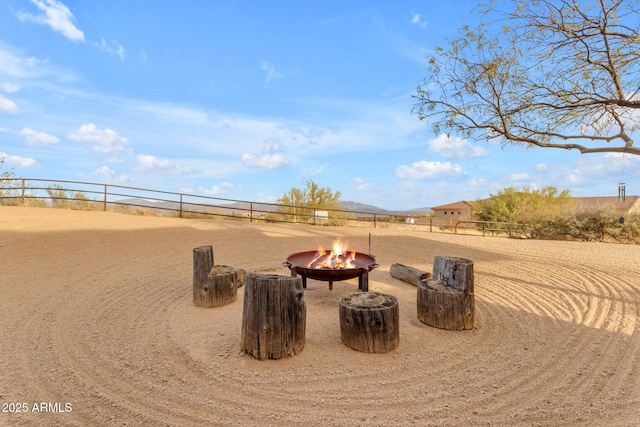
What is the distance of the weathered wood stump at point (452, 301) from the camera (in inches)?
149

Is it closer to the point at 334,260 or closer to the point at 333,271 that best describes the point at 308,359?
the point at 333,271

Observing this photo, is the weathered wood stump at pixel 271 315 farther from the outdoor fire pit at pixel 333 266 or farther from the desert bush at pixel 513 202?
the desert bush at pixel 513 202

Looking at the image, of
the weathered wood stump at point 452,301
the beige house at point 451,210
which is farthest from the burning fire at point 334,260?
the beige house at point 451,210

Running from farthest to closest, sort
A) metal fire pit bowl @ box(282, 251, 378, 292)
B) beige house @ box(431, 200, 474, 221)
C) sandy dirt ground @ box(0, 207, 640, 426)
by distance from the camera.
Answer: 1. beige house @ box(431, 200, 474, 221)
2. metal fire pit bowl @ box(282, 251, 378, 292)
3. sandy dirt ground @ box(0, 207, 640, 426)

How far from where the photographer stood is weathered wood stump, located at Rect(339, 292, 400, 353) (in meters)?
3.15

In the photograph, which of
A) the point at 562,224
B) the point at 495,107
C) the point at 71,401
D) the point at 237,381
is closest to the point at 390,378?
the point at 237,381

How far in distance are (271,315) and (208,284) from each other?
73.5 inches

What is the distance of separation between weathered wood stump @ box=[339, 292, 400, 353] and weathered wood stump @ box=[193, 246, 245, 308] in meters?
2.00

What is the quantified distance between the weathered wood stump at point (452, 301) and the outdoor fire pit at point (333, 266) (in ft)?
2.89

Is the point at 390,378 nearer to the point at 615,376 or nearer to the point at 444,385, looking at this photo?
the point at 444,385

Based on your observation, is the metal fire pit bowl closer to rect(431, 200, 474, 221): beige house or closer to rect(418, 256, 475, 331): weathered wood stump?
rect(418, 256, 475, 331): weathered wood stump

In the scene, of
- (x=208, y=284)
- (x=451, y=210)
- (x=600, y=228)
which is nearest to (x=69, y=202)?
(x=208, y=284)

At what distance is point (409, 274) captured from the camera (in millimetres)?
5867

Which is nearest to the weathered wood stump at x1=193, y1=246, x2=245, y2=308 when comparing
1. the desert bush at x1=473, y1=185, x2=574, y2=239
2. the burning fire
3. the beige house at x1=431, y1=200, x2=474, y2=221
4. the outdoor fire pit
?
the outdoor fire pit
